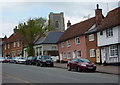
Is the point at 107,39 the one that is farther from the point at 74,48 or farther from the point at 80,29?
the point at 74,48

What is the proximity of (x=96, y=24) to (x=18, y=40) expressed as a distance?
1802 inches

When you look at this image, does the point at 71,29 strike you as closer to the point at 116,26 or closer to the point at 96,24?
the point at 96,24

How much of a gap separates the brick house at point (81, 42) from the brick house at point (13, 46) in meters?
30.3

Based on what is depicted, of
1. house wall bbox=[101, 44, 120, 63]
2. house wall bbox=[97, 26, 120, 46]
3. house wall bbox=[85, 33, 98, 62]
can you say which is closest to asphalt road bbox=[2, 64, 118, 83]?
house wall bbox=[97, 26, 120, 46]

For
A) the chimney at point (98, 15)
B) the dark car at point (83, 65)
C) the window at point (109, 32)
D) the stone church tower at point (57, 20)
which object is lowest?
the dark car at point (83, 65)

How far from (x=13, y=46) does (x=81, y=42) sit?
4697 centimetres

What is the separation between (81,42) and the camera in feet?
146

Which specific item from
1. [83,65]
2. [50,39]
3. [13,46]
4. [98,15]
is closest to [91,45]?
[98,15]

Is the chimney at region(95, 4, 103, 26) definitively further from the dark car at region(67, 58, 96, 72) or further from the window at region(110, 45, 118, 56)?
the dark car at region(67, 58, 96, 72)

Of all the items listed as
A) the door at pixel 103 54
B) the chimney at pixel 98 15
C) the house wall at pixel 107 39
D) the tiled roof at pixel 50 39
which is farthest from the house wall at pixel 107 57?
the tiled roof at pixel 50 39

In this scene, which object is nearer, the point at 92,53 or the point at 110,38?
the point at 110,38

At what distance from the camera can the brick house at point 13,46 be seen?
3238 inches

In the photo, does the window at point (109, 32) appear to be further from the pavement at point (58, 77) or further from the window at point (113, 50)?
the pavement at point (58, 77)

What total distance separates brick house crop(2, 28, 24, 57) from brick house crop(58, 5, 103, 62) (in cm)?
3027
